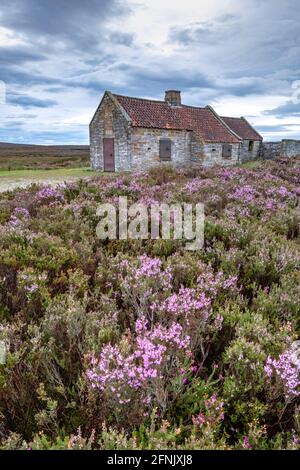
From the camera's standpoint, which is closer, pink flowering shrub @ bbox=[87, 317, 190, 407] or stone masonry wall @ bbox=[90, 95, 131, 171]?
pink flowering shrub @ bbox=[87, 317, 190, 407]

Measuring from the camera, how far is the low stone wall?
137ft

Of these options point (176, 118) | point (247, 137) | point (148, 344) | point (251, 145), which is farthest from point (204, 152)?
point (148, 344)

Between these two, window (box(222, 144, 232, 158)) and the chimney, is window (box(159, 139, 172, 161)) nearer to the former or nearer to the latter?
the chimney

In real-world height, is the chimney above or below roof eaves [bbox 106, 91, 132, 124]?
above

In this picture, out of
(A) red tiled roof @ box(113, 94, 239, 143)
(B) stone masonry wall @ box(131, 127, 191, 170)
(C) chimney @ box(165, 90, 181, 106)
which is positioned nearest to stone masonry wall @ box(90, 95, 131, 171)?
(B) stone masonry wall @ box(131, 127, 191, 170)

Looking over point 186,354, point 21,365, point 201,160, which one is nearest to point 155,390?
point 186,354

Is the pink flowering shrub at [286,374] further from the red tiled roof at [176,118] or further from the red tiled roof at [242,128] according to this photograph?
the red tiled roof at [242,128]

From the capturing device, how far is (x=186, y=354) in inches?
109

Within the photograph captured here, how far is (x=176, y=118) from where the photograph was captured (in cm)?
3117

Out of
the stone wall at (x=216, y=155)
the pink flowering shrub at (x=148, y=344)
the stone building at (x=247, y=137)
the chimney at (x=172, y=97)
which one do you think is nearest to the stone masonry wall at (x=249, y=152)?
the stone building at (x=247, y=137)

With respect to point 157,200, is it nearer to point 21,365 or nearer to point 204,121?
point 21,365

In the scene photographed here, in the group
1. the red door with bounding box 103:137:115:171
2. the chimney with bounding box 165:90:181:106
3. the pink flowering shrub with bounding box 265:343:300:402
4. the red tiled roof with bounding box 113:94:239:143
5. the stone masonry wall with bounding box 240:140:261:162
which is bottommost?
the pink flowering shrub with bounding box 265:343:300:402

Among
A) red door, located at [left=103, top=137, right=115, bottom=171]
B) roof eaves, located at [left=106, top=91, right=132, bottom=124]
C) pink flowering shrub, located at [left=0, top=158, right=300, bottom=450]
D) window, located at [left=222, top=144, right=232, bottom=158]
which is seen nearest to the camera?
pink flowering shrub, located at [left=0, top=158, right=300, bottom=450]
